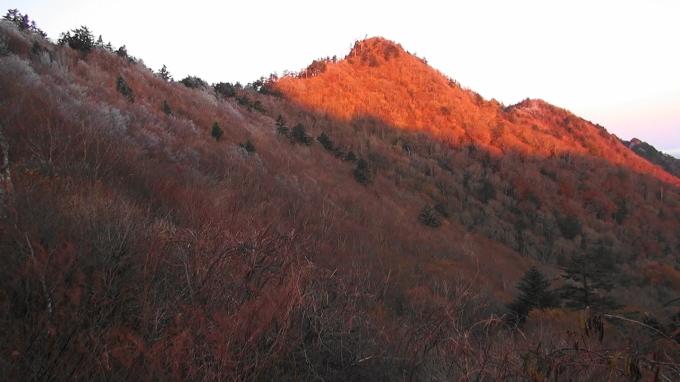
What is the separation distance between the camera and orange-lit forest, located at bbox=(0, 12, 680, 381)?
1852mm

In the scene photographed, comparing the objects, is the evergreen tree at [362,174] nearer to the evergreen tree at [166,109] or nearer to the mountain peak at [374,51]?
the evergreen tree at [166,109]

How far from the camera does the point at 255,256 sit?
2932mm

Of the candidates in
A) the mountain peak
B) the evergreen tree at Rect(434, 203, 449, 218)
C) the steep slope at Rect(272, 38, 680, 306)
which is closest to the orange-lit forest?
the steep slope at Rect(272, 38, 680, 306)

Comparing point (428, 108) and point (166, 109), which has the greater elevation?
point (428, 108)

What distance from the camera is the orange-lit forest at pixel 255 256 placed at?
1.85 meters

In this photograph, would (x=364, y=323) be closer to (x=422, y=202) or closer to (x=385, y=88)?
(x=422, y=202)

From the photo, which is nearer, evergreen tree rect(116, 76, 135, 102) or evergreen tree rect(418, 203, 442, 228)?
evergreen tree rect(116, 76, 135, 102)

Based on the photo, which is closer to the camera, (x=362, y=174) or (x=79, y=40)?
(x=79, y=40)

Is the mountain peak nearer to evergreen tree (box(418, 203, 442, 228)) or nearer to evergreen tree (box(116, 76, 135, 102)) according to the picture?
evergreen tree (box(418, 203, 442, 228))

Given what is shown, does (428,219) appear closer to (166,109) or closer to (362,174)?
(362,174)

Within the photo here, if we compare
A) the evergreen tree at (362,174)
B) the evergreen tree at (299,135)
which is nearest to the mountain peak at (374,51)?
the evergreen tree at (299,135)

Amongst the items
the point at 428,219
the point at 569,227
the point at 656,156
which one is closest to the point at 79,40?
the point at 428,219

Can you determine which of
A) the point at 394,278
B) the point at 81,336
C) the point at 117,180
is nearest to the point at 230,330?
the point at 81,336

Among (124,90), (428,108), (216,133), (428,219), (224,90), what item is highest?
(428,108)
